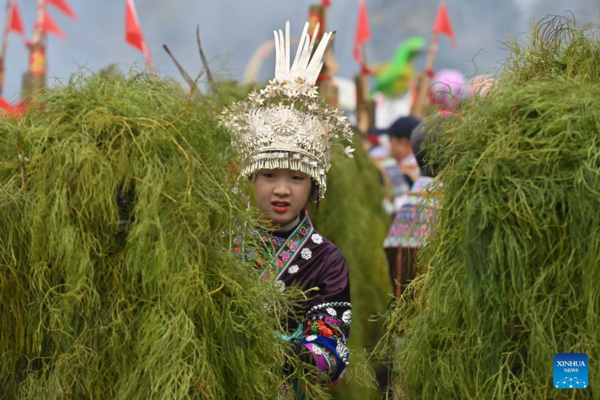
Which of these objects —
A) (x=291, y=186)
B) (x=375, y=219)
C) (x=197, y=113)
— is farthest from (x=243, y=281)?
(x=375, y=219)

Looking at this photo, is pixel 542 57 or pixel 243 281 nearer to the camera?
pixel 243 281

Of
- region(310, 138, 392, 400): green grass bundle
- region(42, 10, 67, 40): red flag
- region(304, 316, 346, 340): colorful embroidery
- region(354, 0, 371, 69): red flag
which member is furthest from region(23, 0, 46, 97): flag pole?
region(304, 316, 346, 340): colorful embroidery

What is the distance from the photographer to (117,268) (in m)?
1.90

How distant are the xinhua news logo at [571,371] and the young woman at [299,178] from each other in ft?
2.44

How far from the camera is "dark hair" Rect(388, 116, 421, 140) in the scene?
4.98 metres

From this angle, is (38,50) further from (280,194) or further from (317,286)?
(317,286)

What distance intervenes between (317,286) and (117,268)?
2.69ft

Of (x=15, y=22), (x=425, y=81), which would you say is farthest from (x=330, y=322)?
(x=425, y=81)

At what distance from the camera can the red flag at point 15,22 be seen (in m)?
7.92

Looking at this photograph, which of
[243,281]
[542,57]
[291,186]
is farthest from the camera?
[291,186]

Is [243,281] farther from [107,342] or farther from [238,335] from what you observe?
[107,342]

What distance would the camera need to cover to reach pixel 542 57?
2.21 m

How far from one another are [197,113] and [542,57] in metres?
0.84

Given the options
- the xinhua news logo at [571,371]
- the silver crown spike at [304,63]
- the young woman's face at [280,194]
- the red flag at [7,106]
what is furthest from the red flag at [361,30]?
the xinhua news logo at [571,371]
